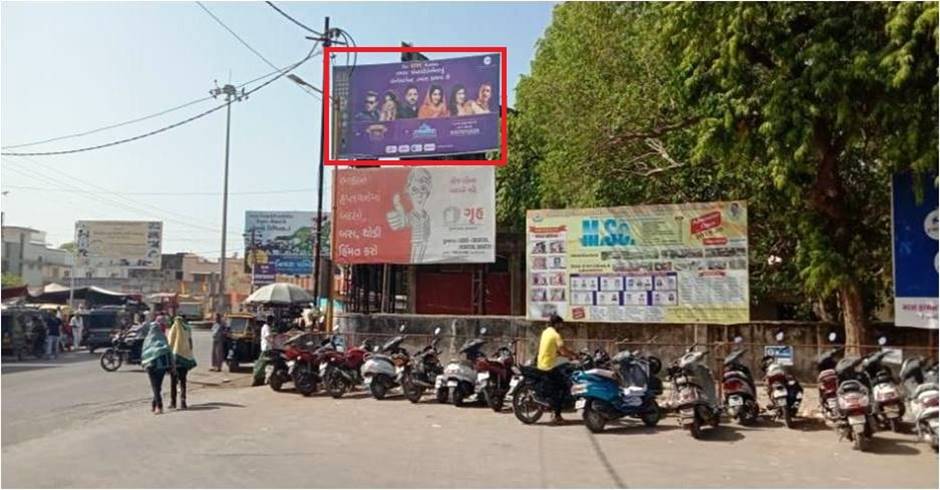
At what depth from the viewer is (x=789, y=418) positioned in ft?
33.4

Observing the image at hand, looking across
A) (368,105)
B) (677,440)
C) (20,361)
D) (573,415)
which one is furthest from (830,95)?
(20,361)

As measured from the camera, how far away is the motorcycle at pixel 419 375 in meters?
12.9

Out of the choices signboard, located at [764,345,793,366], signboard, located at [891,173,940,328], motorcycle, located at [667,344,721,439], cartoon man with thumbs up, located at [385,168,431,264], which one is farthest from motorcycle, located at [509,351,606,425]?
cartoon man with thumbs up, located at [385,168,431,264]

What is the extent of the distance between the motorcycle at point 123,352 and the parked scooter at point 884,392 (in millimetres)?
16523

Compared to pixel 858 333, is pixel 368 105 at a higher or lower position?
higher

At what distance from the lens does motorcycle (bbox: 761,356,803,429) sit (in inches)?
399

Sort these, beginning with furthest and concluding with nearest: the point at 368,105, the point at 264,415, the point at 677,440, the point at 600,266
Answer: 1. the point at 368,105
2. the point at 600,266
3. the point at 264,415
4. the point at 677,440

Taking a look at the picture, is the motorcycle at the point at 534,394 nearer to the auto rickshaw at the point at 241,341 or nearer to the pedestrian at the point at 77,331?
the auto rickshaw at the point at 241,341

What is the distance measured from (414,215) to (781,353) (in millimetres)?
8637

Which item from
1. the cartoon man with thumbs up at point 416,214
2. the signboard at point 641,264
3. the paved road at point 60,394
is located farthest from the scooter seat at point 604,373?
the cartoon man with thumbs up at point 416,214

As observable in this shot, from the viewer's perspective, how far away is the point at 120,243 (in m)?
52.1

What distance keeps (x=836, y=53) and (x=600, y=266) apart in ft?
18.1

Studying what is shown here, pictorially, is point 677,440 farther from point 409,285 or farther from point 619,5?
point 409,285

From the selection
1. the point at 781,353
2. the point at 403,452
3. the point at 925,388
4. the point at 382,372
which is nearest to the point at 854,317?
the point at 781,353
